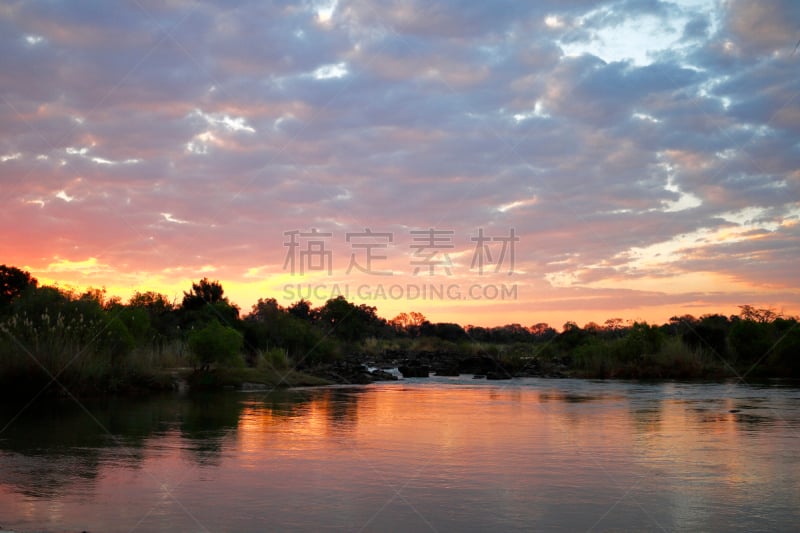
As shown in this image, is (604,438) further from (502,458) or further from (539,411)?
(539,411)

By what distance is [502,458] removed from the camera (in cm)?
1239

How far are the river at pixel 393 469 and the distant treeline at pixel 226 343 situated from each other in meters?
2.92

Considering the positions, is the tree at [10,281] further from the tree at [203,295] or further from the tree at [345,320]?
the tree at [345,320]

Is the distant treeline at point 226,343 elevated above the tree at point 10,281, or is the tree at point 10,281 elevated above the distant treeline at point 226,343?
the tree at point 10,281

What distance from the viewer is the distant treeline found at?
76.3ft

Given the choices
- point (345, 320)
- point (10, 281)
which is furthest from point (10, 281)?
point (345, 320)

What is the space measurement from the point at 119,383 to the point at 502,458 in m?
16.9

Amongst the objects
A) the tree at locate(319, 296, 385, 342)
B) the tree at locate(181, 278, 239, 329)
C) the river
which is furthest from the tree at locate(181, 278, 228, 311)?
the river

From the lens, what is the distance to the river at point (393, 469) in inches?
324

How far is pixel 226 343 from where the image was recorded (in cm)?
2941

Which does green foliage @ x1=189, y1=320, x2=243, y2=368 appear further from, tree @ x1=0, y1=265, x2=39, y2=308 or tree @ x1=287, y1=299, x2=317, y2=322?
tree @ x1=287, y1=299, x2=317, y2=322

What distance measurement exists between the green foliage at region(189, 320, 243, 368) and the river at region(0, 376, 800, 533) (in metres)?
8.31

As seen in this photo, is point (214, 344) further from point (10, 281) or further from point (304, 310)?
point (304, 310)

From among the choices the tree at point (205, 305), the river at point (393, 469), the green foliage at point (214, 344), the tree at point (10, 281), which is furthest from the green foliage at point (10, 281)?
the river at point (393, 469)
